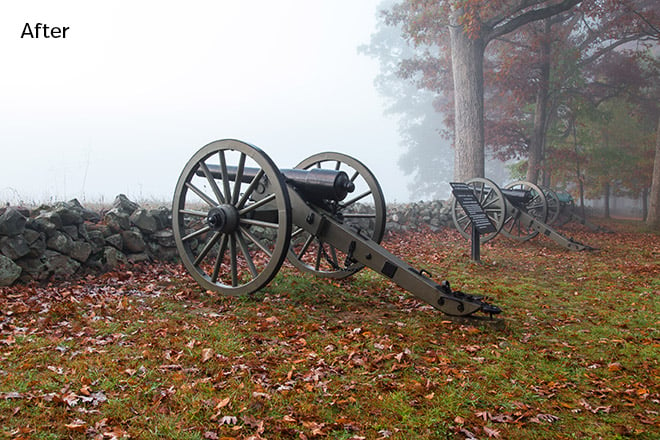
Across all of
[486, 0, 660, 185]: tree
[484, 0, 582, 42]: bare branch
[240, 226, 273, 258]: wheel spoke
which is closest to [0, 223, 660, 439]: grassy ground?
[240, 226, 273, 258]: wheel spoke

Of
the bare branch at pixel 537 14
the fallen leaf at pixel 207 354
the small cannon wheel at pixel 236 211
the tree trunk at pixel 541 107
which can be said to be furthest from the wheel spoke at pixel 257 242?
the tree trunk at pixel 541 107

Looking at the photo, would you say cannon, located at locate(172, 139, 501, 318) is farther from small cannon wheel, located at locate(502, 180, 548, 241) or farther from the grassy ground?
small cannon wheel, located at locate(502, 180, 548, 241)

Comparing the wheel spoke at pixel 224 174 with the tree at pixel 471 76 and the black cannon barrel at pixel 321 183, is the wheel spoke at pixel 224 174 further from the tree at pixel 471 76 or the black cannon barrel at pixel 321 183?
the tree at pixel 471 76

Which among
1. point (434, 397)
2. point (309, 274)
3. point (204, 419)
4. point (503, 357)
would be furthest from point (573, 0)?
point (204, 419)

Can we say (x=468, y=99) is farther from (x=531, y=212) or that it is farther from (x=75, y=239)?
(x=75, y=239)

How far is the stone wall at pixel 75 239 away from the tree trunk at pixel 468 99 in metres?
10.7

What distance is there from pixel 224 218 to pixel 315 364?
2216 millimetres

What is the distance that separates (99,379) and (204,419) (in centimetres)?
96

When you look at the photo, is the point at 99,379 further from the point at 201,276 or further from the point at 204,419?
the point at 201,276

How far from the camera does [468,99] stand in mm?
15547

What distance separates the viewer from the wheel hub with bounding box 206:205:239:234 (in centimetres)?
537

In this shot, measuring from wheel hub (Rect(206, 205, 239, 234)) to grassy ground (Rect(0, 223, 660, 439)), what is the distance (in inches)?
31.7

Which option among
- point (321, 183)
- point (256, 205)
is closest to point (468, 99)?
point (321, 183)

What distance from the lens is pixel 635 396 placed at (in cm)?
337
